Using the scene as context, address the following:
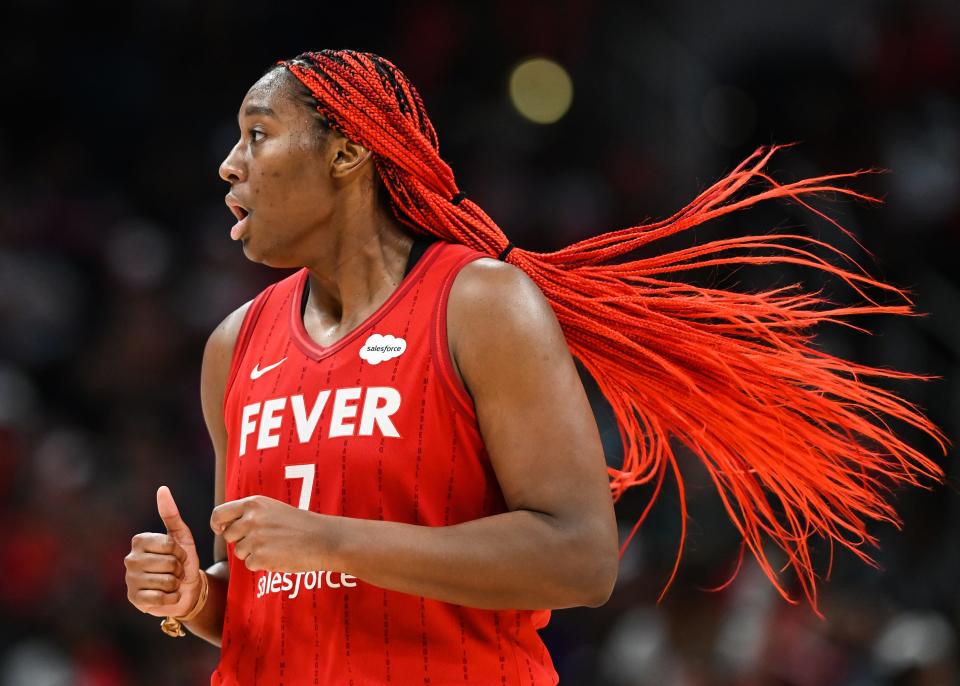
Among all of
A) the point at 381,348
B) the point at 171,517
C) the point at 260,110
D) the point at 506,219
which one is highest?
the point at 260,110

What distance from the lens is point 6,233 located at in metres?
5.59

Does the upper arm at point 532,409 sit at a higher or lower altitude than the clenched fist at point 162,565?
higher

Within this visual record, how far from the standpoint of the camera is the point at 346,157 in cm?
213

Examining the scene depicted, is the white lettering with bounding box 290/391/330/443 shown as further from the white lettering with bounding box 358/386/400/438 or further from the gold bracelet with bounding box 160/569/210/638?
the gold bracelet with bounding box 160/569/210/638

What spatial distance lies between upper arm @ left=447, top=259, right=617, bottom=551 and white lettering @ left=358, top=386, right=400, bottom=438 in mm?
120

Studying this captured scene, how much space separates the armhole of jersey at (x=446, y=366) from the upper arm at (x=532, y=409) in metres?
0.01

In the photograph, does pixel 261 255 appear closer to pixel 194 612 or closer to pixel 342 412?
pixel 342 412

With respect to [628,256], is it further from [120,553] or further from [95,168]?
[95,168]

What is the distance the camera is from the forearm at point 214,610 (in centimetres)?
218

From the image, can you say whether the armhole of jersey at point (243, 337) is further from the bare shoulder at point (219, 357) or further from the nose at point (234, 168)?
the nose at point (234, 168)

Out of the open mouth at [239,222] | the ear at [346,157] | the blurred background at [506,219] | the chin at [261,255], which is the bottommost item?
the blurred background at [506,219]

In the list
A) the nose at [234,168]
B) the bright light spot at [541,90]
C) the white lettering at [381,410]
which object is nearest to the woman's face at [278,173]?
the nose at [234,168]

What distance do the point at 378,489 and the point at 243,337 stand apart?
0.55m


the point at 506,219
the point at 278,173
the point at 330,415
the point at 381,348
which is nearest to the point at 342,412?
the point at 330,415
